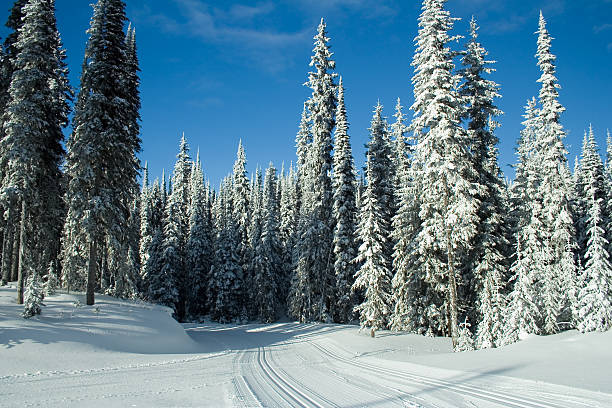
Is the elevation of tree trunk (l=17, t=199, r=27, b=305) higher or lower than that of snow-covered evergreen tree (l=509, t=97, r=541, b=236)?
lower

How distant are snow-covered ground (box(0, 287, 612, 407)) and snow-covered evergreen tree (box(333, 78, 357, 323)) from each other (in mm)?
10457

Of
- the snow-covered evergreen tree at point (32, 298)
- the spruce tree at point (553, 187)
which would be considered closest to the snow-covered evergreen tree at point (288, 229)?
the spruce tree at point (553, 187)

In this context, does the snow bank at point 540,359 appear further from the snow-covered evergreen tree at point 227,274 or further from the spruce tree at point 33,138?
the snow-covered evergreen tree at point 227,274

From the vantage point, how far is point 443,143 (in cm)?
2039

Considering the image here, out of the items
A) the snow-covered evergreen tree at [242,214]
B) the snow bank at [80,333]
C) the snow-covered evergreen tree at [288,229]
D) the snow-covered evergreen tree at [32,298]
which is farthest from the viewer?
the snow-covered evergreen tree at [288,229]

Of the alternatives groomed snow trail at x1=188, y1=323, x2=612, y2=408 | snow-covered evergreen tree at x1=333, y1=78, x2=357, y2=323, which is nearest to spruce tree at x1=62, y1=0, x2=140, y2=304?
groomed snow trail at x1=188, y1=323, x2=612, y2=408

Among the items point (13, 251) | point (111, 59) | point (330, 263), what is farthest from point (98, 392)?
point (330, 263)

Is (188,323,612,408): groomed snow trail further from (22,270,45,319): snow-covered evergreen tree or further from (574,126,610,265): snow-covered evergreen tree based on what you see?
(574,126,610,265): snow-covered evergreen tree

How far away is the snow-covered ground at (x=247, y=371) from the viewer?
915 centimetres

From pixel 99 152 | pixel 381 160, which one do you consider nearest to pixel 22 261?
pixel 99 152

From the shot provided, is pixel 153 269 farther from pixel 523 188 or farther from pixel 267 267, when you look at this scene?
pixel 523 188

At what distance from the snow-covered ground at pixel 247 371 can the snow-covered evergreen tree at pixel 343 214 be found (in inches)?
412

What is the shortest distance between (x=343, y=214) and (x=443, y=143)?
1372 centimetres

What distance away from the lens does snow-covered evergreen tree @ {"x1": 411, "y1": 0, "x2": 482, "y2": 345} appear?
65.9ft
